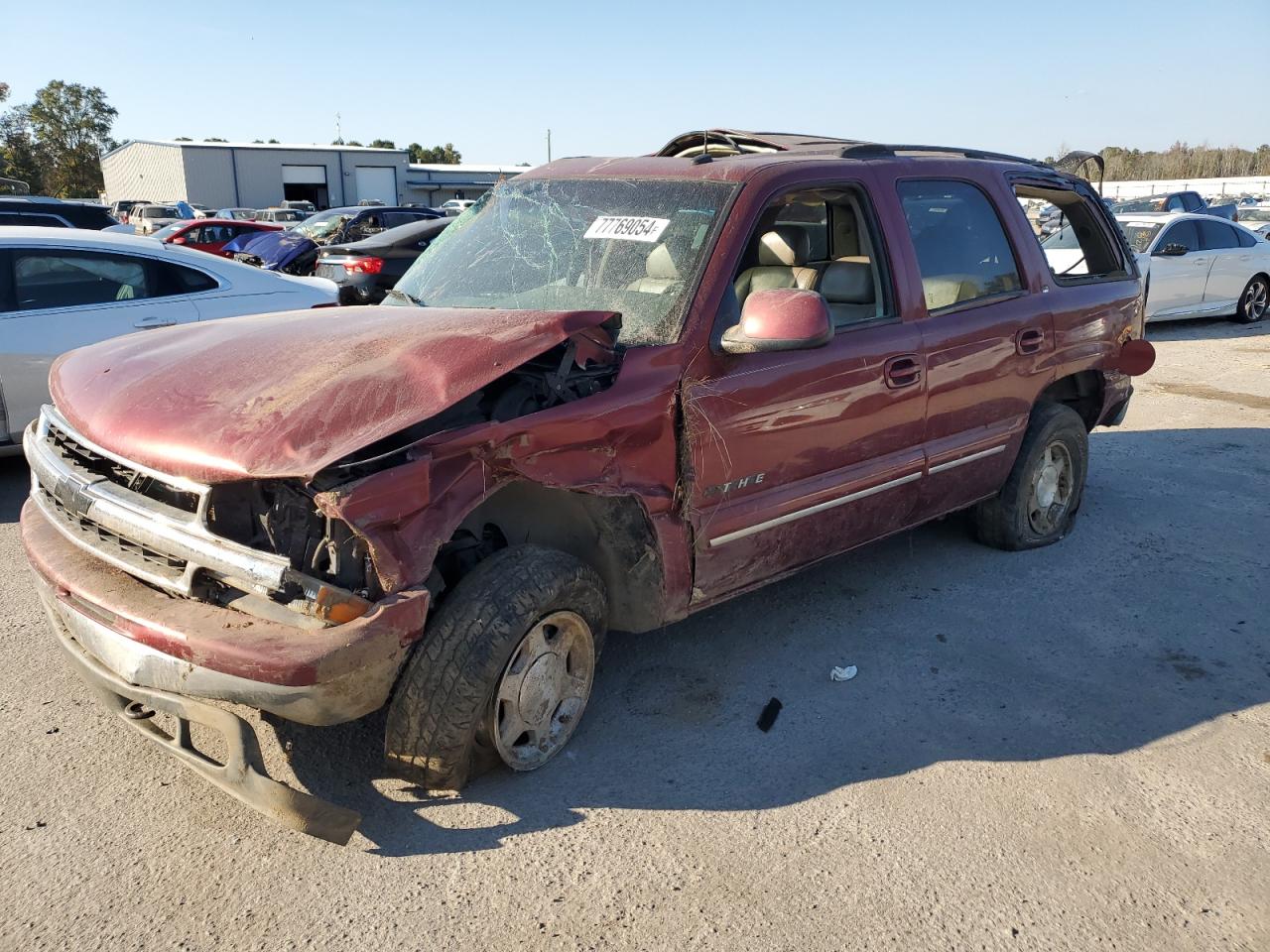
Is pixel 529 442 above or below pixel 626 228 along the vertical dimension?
below

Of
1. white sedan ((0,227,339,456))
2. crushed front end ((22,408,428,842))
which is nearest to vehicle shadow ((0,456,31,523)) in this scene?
white sedan ((0,227,339,456))

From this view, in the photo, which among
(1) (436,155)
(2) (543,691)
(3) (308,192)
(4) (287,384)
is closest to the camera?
(4) (287,384)

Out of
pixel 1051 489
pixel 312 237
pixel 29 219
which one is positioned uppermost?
pixel 29 219

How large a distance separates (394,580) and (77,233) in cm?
520

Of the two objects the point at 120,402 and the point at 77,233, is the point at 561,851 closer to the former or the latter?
the point at 120,402

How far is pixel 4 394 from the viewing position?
587cm

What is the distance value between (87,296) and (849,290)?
4.86 metres

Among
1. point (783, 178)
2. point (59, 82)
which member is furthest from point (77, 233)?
point (59, 82)

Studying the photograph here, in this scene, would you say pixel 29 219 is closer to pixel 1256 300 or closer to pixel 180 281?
pixel 180 281

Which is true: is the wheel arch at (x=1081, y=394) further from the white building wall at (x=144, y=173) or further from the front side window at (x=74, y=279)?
the white building wall at (x=144, y=173)

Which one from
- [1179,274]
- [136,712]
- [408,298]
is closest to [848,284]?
[408,298]

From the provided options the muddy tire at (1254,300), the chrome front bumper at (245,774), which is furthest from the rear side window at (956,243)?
the muddy tire at (1254,300)

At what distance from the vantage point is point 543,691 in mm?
3197

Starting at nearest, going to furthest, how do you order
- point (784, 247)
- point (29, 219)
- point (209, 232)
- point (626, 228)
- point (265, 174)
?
point (626, 228), point (784, 247), point (29, 219), point (209, 232), point (265, 174)
